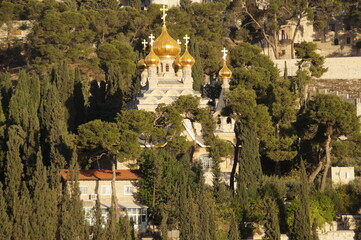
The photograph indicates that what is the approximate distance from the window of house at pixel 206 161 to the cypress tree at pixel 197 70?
10.5 metres

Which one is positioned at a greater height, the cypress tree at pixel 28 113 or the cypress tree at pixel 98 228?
the cypress tree at pixel 28 113

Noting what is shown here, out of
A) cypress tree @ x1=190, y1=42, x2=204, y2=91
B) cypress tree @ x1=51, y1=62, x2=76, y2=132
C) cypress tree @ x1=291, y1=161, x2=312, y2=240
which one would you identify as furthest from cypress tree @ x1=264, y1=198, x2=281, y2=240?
cypress tree @ x1=190, y1=42, x2=204, y2=91

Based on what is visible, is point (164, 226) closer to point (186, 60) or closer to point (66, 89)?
point (66, 89)

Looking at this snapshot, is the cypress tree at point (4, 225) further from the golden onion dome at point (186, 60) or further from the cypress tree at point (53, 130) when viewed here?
Result: the golden onion dome at point (186, 60)

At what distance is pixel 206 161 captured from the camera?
58125mm

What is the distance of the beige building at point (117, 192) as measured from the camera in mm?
51312

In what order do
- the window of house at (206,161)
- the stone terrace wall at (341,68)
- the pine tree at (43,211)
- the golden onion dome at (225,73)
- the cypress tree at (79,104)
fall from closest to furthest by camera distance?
the pine tree at (43,211), the window of house at (206,161), the cypress tree at (79,104), the golden onion dome at (225,73), the stone terrace wall at (341,68)

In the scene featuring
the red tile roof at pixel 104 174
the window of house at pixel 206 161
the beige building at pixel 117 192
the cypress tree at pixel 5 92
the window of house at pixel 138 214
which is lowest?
the window of house at pixel 138 214

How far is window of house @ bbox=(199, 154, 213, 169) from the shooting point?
5780cm

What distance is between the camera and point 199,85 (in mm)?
69125

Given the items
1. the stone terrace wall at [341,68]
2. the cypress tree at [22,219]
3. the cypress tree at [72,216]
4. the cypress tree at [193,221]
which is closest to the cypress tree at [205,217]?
the cypress tree at [193,221]

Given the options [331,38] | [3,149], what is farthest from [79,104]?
[331,38]

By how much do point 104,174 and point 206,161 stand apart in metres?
6.88

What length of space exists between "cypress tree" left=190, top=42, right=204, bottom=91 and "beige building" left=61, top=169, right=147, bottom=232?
1666 cm
